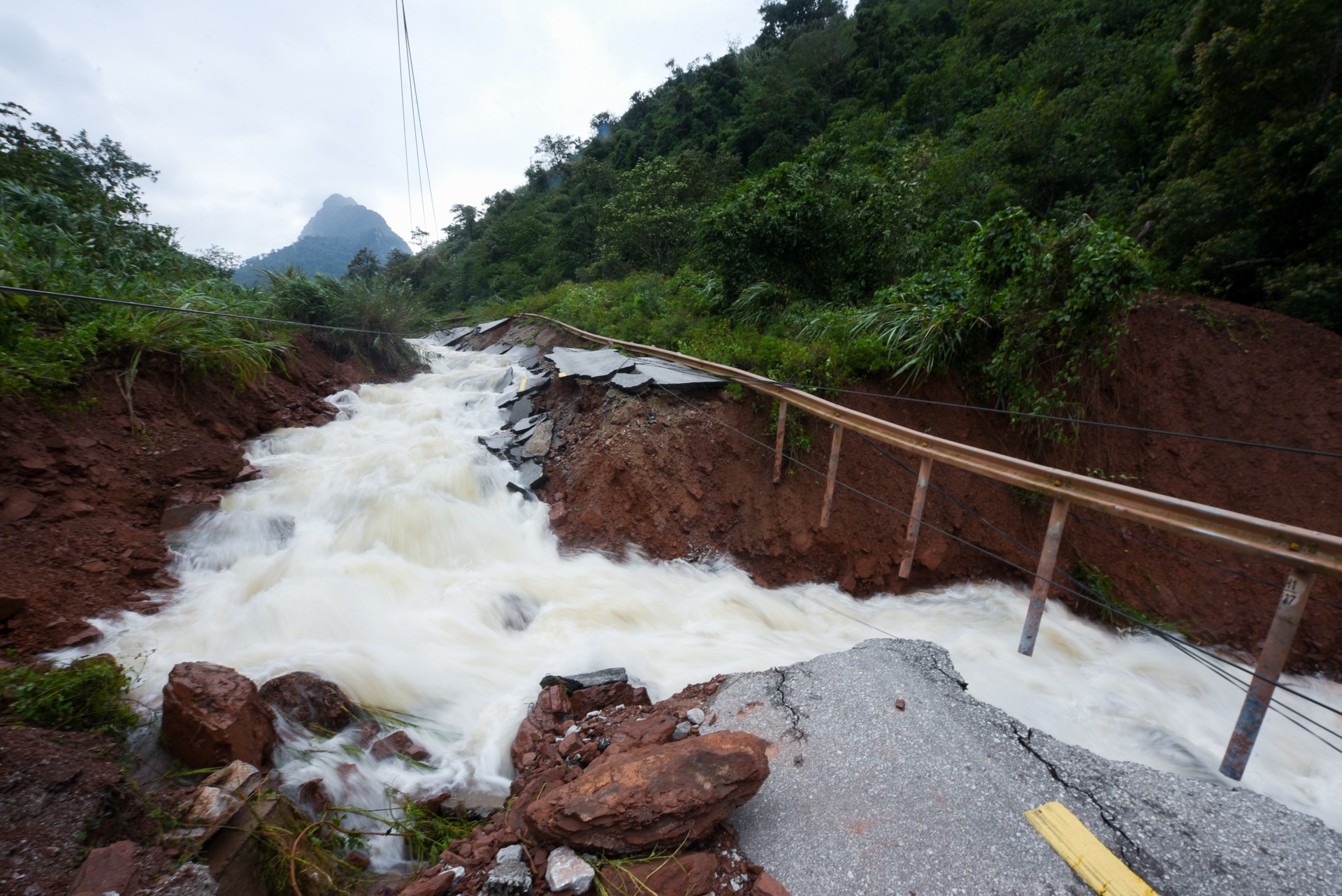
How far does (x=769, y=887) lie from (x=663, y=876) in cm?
39

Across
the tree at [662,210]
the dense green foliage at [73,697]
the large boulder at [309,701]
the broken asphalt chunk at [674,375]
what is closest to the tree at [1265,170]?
the broken asphalt chunk at [674,375]

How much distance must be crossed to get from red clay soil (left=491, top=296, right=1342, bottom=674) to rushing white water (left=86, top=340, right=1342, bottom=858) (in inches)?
15.4

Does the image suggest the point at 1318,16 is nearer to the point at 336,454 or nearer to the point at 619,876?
the point at 619,876

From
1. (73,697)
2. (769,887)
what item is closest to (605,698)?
(769,887)

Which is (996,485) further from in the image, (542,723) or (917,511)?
(542,723)

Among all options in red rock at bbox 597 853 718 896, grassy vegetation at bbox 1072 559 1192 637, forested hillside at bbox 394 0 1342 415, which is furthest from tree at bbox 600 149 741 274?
red rock at bbox 597 853 718 896

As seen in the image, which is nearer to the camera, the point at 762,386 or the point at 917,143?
the point at 762,386

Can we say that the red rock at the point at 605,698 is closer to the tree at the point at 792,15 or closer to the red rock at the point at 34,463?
the red rock at the point at 34,463

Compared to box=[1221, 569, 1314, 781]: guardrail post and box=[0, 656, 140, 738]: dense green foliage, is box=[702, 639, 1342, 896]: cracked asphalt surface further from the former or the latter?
box=[0, 656, 140, 738]: dense green foliage

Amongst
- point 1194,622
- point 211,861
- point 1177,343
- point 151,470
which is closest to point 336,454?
point 151,470

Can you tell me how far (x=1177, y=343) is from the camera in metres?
6.50

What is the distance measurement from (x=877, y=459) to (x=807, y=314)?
282 centimetres

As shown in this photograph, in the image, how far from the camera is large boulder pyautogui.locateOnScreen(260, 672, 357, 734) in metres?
2.94

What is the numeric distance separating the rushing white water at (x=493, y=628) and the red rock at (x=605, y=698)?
0.22 metres
